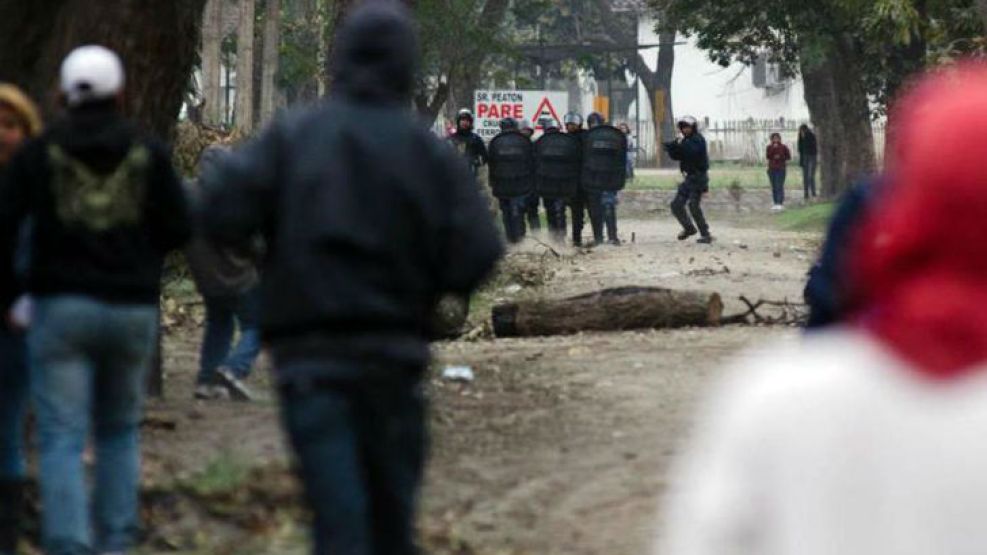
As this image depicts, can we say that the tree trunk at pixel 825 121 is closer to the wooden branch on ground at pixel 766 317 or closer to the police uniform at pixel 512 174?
the police uniform at pixel 512 174

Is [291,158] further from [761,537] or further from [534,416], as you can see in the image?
[534,416]

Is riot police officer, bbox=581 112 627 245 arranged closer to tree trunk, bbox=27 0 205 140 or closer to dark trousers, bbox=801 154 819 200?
tree trunk, bbox=27 0 205 140

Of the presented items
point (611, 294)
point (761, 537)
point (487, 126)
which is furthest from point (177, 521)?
point (487, 126)

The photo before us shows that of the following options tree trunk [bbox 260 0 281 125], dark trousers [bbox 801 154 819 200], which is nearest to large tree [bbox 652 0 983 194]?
tree trunk [bbox 260 0 281 125]

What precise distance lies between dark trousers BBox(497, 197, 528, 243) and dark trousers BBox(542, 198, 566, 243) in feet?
1.67

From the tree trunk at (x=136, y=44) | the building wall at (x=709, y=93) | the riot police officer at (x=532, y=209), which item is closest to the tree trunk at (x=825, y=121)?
the riot police officer at (x=532, y=209)

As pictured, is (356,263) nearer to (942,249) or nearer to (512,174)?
(942,249)

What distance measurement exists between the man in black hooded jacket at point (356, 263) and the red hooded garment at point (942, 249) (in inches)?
113

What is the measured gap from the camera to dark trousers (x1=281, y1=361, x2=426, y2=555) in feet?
19.0

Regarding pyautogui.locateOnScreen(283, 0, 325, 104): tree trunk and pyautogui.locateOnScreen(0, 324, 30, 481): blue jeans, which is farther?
pyautogui.locateOnScreen(283, 0, 325, 104): tree trunk

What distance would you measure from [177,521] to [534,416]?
137 inches

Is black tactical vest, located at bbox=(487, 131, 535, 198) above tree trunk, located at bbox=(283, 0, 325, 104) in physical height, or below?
below

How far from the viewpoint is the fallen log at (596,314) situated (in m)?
17.5

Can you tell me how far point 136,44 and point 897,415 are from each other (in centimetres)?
912
